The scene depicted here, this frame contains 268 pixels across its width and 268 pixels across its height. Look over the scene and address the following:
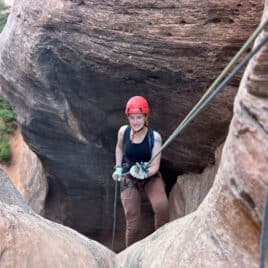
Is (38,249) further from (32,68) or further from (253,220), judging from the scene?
(32,68)

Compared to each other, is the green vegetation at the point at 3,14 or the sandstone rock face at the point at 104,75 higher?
the sandstone rock face at the point at 104,75

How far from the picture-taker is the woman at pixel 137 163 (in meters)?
5.05

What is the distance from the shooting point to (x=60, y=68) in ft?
21.1

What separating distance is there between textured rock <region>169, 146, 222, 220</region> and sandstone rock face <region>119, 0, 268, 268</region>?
2.45 meters

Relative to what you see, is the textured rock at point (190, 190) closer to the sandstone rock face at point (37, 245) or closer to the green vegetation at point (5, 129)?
the sandstone rock face at point (37, 245)

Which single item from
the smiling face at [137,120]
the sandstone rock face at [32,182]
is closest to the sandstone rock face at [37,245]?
the smiling face at [137,120]

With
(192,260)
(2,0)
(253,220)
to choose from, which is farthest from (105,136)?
(2,0)

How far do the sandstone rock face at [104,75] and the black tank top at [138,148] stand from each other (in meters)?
0.76

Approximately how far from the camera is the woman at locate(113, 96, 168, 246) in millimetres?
5051

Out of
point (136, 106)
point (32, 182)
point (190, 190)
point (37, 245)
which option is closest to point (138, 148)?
point (136, 106)

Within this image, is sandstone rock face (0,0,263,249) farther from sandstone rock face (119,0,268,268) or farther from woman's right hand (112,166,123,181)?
sandstone rock face (119,0,268,268)

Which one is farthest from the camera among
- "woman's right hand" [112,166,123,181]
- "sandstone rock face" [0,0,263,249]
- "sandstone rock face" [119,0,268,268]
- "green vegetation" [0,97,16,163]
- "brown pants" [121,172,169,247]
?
"green vegetation" [0,97,16,163]

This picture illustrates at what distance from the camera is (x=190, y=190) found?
672cm

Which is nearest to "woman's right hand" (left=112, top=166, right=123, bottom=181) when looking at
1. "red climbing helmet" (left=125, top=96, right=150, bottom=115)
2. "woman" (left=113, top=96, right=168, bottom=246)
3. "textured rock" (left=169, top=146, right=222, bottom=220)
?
"woman" (left=113, top=96, right=168, bottom=246)
